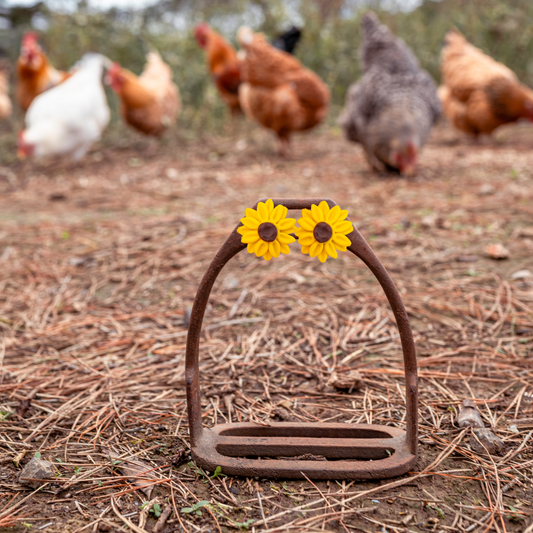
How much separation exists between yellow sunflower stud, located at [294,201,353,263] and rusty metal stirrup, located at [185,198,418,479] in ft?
0.11

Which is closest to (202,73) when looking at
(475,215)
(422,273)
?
(475,215)

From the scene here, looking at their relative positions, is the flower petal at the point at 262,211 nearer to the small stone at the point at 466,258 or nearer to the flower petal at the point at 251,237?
the flower petal at the point at 251,237

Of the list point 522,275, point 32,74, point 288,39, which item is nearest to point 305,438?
point 522,275

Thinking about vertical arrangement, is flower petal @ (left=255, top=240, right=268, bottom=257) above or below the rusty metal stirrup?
above

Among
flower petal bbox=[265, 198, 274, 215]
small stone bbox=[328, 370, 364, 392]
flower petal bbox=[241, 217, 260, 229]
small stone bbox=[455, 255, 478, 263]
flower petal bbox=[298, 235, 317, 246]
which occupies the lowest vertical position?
small stone bbox=[328, 370, 364, 392]

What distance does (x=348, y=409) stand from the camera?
4.41 ft

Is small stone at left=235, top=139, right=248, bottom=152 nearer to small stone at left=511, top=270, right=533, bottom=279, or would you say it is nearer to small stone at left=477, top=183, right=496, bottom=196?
small stone at left=477, top=183, right=496, bottom=196

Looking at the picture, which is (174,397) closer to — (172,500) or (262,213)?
(172,500)

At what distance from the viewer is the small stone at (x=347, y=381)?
1.44 m

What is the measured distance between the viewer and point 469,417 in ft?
4.11

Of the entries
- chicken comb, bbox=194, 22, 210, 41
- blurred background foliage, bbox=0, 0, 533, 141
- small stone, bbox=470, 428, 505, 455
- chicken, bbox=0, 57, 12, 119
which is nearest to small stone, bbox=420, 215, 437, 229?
small stone, bbox=470, 428, 505, 455

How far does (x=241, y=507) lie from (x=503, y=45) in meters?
9.17

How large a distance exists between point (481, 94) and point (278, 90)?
2405 mm

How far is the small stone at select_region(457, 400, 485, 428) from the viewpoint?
4.05 feet
